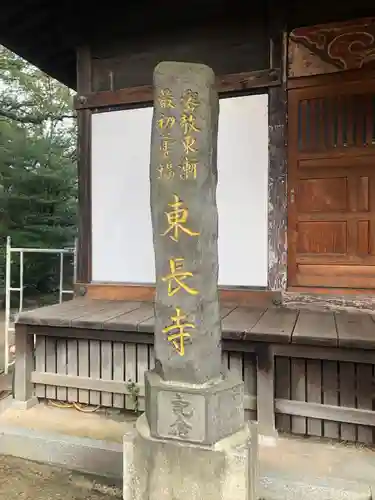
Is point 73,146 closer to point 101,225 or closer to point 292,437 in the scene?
point 101,225

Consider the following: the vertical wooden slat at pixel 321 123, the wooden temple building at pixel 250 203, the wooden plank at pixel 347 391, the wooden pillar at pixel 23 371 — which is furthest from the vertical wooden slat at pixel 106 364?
the vertical wooden slat at pixel 321 123

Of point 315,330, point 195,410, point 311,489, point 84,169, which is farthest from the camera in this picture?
point 84,169

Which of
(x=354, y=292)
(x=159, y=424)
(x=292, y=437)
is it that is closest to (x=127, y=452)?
(x=159, y=424)

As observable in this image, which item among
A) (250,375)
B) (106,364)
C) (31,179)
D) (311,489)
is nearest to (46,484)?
(106,364)

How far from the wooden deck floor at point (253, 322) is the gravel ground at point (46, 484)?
1.10 metres

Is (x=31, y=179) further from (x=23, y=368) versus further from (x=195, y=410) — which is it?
(x=195, y=410)

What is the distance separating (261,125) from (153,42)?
64.3 inches

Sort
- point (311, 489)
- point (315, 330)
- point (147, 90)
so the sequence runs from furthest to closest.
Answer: point (147, 90) < point (315, 330) < point (311, 489)

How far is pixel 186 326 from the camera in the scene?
2145 mm

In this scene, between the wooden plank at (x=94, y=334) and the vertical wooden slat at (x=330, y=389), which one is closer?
the vertical wooden slat at (x=330, y=389)

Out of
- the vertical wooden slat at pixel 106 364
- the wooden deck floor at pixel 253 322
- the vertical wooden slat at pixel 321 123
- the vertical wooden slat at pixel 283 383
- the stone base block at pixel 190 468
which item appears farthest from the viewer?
the vertical wooden slat at pixel 321 123

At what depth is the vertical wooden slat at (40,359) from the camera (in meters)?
3.88

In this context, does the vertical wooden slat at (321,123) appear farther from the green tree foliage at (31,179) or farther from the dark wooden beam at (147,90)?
the green tree foliage at (31,179)

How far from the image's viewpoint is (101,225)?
16.0 feet
